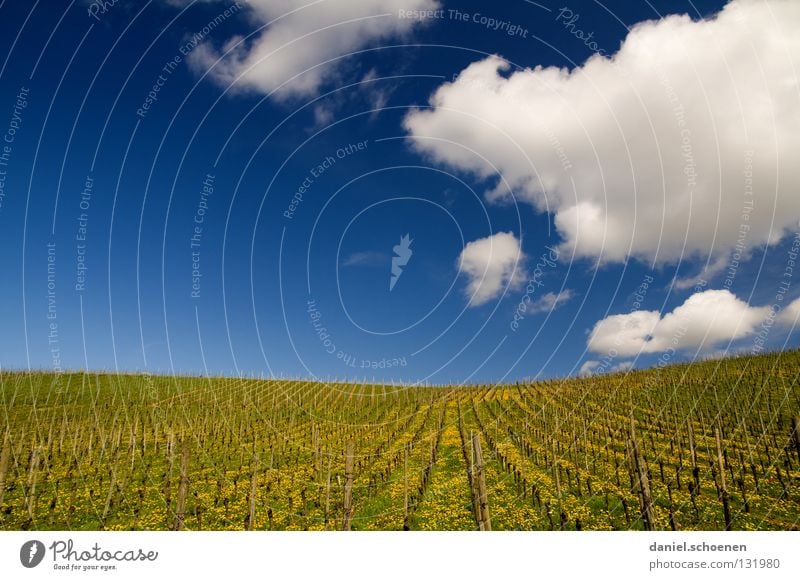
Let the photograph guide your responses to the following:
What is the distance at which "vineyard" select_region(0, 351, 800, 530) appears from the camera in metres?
18.5

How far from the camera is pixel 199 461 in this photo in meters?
31.3
